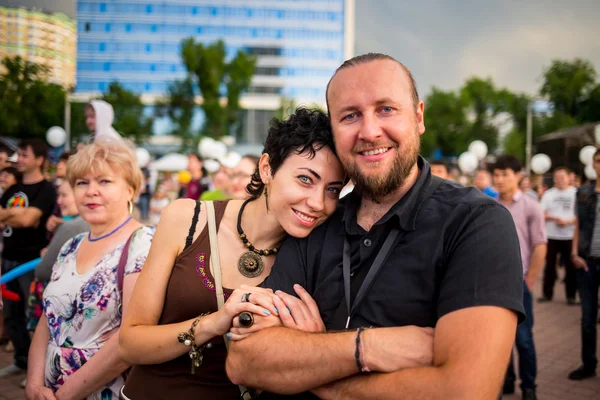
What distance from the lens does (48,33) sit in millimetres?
19156

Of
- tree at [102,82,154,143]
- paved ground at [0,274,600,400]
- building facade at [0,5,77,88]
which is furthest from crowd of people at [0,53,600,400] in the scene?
tree at [102,82,154,143]

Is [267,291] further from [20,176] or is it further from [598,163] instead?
[20,176]

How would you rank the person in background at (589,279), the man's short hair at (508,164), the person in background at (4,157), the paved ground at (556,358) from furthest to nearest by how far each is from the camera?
the person in background at (4,157)
the man's short hair at (508,164)
the person in background at (589,279)
the paved ground at (556,358)

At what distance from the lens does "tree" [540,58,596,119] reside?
38938 mm

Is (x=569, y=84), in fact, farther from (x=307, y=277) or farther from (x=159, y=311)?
(x=159, y=311)

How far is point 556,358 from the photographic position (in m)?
6.16

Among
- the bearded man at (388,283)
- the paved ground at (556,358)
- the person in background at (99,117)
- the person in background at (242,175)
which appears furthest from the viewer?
the person in background at (242,175)

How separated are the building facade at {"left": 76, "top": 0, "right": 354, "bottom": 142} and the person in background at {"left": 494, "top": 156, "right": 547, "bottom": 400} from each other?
73.5 m

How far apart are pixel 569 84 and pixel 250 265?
44801mm

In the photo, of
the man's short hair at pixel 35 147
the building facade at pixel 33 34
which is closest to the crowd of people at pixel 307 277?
the man's short hair at pixel 35 147

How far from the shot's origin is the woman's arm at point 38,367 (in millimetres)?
2605

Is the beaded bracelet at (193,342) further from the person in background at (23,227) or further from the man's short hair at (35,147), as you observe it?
the man's short hair at (35,147)

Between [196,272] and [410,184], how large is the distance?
998 mm

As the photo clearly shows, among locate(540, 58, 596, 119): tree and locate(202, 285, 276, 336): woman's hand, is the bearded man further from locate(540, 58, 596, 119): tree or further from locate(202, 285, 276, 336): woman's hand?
locate(540, 58, 596, 119): tree
